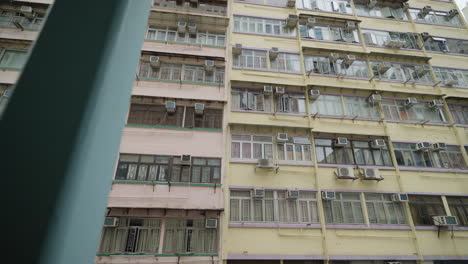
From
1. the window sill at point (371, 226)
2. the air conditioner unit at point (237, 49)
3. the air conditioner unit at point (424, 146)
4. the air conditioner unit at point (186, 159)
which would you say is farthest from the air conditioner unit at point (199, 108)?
the air conditioner unit at point (424, 146)

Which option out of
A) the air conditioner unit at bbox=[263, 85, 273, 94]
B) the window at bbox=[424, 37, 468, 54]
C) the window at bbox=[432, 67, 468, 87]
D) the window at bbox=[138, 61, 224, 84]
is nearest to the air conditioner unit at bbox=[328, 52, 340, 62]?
the air conditioner unit at bbox=[263, 85, 273, 94]

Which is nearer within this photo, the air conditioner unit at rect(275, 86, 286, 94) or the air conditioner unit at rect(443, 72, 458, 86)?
the air conditioner unit at rect(275, 86, 286, 94)

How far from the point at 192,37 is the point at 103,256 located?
10.1 meters

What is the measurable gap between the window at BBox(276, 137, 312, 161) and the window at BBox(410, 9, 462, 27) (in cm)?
1162

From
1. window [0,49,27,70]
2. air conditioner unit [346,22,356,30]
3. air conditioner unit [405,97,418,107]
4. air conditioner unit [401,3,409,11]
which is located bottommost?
air conditioner unit [405,97,418,107]

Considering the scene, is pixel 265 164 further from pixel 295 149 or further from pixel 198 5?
pixel 198 5

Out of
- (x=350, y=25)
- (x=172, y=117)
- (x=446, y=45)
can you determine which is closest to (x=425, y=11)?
(x=446, y=45)

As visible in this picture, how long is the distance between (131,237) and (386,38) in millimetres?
16093

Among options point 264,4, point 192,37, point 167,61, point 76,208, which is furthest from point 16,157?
point 264,4

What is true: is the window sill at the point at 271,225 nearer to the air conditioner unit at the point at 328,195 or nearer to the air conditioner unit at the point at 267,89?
the air conditioner unit at the point at 328,195

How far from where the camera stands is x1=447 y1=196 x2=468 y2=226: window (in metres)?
9.02

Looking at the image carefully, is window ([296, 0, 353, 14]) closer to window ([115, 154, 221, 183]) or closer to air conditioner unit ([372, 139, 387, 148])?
air conditioner unit ([372, 139, 387, 148])

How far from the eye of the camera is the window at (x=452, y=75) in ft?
39.0

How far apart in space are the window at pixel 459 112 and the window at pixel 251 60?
992 centimetres
